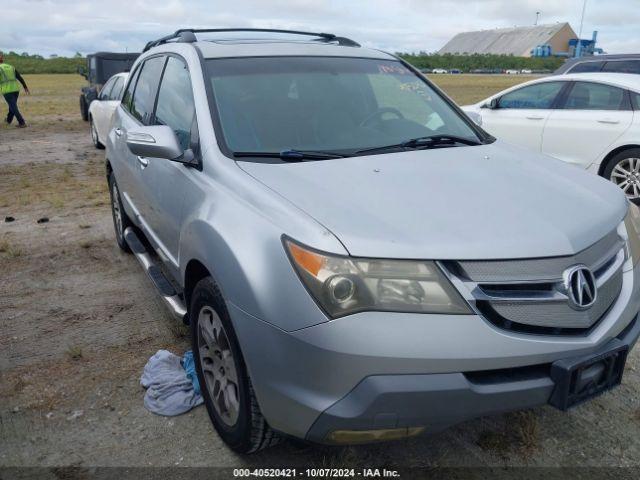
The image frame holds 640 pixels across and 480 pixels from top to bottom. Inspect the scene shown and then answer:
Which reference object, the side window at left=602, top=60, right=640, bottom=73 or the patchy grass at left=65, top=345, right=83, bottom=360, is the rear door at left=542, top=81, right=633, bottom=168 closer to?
the side window at left=602, top=60, right=640, bottom=73

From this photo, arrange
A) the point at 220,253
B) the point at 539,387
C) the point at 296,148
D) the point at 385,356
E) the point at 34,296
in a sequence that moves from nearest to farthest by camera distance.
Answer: the point at 385,356 → the point at 539,387 → the point at 220,253 → the point at 296,148 → the point at 34,296

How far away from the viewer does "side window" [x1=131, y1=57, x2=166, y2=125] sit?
406 centimetres

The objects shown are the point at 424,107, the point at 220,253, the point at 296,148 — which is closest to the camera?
the point at 220,253

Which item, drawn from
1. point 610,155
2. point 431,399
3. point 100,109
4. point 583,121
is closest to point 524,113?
point 583,121

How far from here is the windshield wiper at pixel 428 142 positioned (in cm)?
304

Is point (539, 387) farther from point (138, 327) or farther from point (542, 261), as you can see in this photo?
point (138, 327)

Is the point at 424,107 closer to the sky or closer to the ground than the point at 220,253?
closer to the sky

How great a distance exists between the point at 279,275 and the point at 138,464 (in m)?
1.19

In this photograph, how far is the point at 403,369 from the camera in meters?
1.95

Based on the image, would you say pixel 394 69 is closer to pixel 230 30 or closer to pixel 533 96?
pixel 230 30

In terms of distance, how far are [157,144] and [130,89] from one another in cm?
224

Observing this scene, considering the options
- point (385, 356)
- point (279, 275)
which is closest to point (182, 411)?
point (279, 275)

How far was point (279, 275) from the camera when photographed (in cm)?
209

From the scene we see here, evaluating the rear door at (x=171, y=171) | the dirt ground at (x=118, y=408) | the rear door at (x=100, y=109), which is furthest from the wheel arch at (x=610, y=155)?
the rear door at (x=100, y=109)
